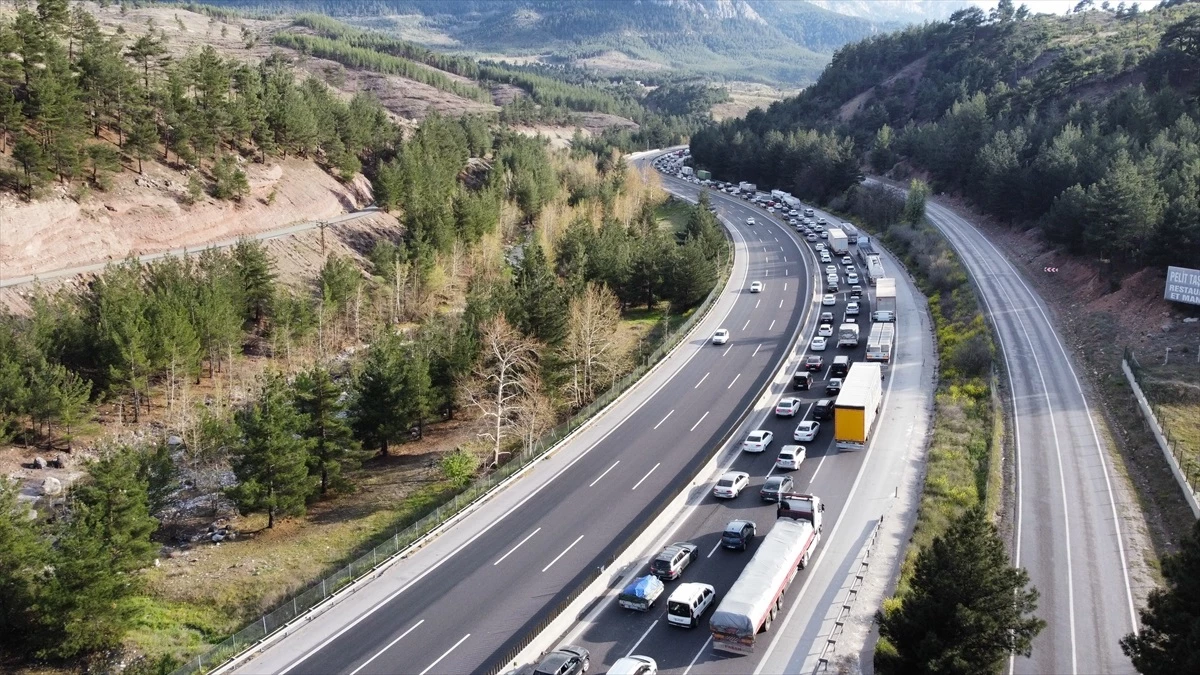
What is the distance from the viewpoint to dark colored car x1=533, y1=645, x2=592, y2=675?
2741 centimetres

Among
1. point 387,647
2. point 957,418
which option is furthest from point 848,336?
point 387,647

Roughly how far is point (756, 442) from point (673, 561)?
1463 cm

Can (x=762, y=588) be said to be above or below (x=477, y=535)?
above

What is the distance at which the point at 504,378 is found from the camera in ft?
173

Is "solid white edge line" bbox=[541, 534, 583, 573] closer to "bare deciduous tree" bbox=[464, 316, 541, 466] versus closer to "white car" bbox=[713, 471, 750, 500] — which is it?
"white car" bbox=[713, 471, 750, 500]

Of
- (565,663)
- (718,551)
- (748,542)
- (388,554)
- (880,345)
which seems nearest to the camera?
(565,663)

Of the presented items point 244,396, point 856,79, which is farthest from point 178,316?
point 856,79

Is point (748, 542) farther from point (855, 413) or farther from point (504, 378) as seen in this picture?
point (504, 378)

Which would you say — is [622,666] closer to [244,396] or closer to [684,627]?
[684,627]

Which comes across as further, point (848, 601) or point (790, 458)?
point (790, 458)

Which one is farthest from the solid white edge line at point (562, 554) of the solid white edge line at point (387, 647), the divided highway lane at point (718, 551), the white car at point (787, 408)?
the white car at point (787, 408)

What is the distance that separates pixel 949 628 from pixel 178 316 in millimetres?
52144

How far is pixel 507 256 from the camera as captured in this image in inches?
4058

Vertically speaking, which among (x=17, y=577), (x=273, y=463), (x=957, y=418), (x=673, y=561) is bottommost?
(x=17, y=577)
